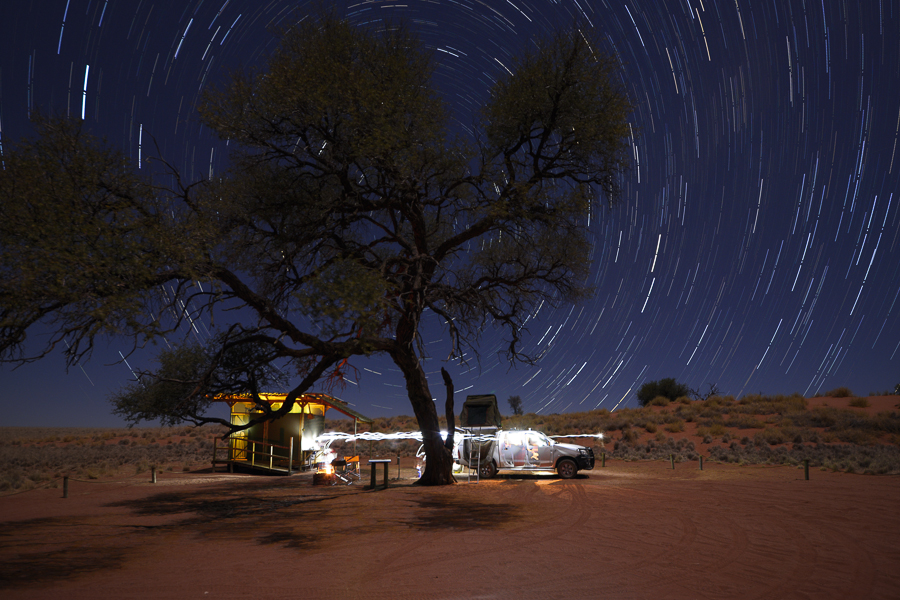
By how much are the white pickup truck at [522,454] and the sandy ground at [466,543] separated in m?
3.44

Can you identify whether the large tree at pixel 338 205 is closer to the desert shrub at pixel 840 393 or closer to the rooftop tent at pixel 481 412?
the rooftop tent at pixel 481 412

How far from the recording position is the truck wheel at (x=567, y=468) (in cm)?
2012

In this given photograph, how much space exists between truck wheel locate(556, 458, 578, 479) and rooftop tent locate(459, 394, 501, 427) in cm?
622

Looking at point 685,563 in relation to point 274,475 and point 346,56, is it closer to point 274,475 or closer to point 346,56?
point 346,56

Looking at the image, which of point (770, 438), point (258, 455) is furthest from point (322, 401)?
point (770, 438)

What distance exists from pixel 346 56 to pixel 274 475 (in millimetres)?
18919

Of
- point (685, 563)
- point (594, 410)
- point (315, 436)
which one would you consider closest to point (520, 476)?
point (315, 436)

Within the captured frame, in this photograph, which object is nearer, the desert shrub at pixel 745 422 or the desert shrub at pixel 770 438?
the desert shrub at pixel 770 438


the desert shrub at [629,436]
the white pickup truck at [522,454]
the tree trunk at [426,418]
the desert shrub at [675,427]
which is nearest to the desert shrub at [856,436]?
the desert shrub at [675,427]

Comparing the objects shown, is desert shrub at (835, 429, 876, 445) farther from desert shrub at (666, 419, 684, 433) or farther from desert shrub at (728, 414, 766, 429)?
desert shrub at (666, 419, 684, 433)

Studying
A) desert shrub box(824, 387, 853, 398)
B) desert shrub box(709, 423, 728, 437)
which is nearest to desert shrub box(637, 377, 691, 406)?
desert shrub box(824, 387, 853, 398)

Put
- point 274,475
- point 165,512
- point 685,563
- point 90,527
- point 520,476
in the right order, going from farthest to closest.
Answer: point 274,475
point 520,476
point 165,512
point 90,527
point 685,563

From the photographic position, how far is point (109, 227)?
984 cm

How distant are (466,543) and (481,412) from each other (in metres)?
17.5
